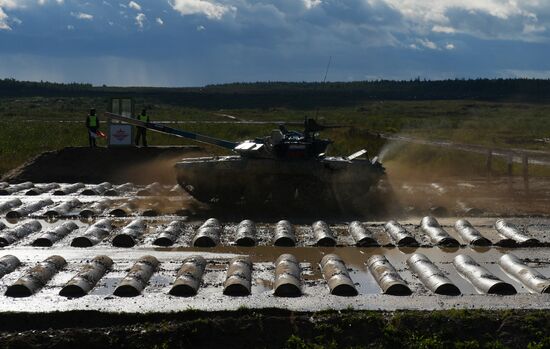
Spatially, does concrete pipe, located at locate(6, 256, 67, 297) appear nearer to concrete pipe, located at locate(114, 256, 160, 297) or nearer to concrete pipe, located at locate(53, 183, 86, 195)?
concrete pipe, located at locate(114, 256, 160, 297)

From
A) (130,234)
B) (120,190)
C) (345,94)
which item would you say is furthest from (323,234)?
(345,94)

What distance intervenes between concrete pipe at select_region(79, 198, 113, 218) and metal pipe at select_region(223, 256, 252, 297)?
23.4ft

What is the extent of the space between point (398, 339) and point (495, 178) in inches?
703

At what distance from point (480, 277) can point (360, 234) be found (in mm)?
4491

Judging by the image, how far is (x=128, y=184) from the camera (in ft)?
91.1

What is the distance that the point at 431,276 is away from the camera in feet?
48.1

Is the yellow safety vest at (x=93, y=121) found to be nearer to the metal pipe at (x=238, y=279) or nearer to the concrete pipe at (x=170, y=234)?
the concrete pipe at (x=170, y=234)

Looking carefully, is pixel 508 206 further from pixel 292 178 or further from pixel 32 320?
pixel 32 320

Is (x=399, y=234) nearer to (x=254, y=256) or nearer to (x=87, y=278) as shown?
(x=254, y=256)

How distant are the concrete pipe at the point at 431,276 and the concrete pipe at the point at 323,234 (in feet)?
7.56

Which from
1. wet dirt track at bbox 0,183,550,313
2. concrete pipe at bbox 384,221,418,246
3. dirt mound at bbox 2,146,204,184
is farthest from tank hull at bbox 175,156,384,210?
dirt mound at bbox 2,146,204,184

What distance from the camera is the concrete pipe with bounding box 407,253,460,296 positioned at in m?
14.0

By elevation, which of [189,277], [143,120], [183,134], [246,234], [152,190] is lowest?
[152,190]

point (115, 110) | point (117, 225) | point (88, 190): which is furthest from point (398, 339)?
point (115, 110)
